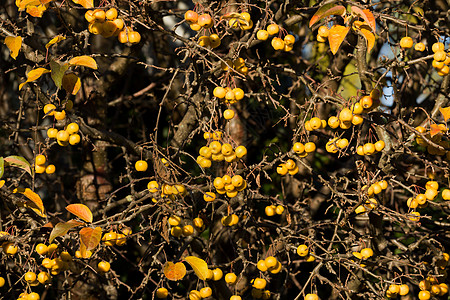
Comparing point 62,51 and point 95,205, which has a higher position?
point 62,51

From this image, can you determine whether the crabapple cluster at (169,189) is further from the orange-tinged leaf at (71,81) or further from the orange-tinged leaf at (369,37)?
the orange-tinged leaf at (369,37)

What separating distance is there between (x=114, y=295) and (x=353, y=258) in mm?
1433

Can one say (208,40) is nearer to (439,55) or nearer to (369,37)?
(369,37)

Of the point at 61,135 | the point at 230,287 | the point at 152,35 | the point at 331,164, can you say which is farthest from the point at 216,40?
the point at 331,164

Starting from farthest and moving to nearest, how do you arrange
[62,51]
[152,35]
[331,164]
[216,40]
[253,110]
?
[331,164], [253,110], [152,35], [62,51], [216,40]

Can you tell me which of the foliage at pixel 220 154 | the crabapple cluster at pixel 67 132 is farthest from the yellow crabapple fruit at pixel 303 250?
the crabapple cluster at pixel 67 132

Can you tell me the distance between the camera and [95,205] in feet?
10.3

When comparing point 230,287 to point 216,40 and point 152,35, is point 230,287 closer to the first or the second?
point 216,40

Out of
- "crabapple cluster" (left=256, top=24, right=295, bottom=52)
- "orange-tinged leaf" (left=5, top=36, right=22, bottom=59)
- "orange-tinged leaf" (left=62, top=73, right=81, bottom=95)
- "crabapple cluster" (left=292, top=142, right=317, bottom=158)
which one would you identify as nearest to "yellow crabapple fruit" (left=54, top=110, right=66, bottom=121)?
"orange-tinged leaf" (left=62, top=73, right=81, bottom=95)

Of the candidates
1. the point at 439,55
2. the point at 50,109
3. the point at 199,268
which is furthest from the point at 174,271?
the point at 439,55

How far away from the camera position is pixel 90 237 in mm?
1746

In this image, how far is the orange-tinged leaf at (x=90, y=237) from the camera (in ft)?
5.61

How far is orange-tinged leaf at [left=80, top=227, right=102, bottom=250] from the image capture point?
5.61ft

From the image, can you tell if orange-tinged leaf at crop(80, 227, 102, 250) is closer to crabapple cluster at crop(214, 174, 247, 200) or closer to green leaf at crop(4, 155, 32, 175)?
green leaf at crop(4, 155, 32, 175)
